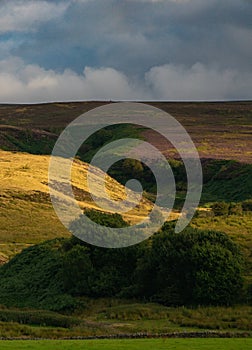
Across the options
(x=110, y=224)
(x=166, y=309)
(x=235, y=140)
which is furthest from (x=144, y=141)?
(x=166, y=309)

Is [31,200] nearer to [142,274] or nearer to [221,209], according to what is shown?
[221,209]

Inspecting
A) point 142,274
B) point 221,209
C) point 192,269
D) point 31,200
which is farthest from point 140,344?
point 31,200

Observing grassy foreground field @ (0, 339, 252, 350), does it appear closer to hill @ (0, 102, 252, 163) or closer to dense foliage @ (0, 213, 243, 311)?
dense foliage @ (0, 213, 243, 311)

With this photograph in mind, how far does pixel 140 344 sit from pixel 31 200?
68.3 m

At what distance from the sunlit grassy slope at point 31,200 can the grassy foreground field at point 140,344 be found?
38.2 meters

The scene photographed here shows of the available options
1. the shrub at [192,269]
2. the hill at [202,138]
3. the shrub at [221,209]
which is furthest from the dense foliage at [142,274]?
the hill at [202,138]

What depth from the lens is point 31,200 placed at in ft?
311

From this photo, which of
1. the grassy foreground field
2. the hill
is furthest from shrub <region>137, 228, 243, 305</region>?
the hill

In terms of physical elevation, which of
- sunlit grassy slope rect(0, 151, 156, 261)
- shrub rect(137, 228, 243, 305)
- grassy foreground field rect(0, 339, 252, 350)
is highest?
grassy foreground field rect(0, 339, 252, 350)

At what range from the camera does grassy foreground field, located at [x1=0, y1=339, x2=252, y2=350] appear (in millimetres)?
26984

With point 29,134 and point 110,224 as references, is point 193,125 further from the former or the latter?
point 110,224

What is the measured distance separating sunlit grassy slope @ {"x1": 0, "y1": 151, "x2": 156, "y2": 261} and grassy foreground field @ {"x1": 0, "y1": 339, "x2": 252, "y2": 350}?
38.2 m

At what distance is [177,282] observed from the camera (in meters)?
46.5

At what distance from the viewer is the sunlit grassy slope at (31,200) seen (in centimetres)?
7750
